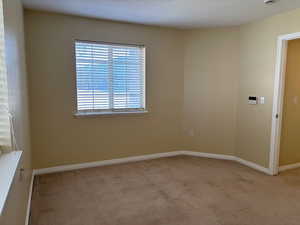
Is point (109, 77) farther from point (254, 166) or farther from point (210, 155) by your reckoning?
point (254, 166)

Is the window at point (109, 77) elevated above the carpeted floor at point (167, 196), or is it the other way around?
the window at point (109, 77)

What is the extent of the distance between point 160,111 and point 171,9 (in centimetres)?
180

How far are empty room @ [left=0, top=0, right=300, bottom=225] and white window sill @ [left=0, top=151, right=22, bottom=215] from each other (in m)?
0.95

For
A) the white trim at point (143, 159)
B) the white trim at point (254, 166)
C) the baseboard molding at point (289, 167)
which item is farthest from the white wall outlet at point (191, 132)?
the baseboard molding at point (289, 167)

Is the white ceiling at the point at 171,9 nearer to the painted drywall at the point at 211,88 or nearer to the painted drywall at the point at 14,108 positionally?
the painted drywall at the point at 211,88

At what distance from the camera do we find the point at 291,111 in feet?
11.8

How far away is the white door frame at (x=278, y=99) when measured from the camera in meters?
3.20

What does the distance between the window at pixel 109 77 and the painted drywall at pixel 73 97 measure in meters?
0.11

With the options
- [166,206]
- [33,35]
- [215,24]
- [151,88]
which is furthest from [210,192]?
[33,35]

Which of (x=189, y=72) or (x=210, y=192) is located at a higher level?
(x=189, y=72)

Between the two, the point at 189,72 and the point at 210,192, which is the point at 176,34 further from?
the point at 210,192

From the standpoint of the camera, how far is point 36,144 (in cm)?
333

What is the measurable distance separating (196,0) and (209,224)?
2.55 meters

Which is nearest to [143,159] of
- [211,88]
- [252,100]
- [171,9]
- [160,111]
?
[160,111]
